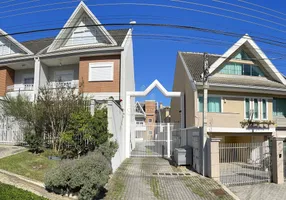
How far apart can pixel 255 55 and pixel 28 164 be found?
1818cm

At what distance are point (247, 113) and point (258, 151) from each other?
754 centimetres

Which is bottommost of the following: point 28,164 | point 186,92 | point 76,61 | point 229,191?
point 229,191

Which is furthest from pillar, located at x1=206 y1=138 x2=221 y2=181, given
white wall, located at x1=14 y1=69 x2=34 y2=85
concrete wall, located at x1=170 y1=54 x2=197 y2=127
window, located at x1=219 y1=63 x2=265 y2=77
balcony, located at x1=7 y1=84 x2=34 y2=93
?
Answer: white wall, located at x1=14 y1=69 x2=34 y2=85

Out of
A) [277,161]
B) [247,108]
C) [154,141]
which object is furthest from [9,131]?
[247,108]

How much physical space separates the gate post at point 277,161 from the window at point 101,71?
1153 centimetres

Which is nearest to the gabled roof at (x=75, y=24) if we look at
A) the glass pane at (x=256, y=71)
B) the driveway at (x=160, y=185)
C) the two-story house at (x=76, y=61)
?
the two-story house at (x=76, y=61)

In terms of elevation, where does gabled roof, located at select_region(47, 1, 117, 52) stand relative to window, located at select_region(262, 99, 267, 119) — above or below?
above

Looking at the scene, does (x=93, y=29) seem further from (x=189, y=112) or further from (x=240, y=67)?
(x=240, y=67)

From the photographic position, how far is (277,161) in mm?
11984

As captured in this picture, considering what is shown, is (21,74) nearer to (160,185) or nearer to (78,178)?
(160,185)

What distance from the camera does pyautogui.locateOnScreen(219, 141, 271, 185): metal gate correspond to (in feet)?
39.7

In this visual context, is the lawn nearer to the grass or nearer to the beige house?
the grass

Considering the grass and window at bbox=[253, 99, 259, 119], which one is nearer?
the grass

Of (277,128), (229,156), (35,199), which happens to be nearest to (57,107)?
(35,199)
